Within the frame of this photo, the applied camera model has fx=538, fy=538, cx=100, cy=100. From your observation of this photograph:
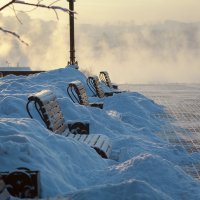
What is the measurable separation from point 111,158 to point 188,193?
7.31ft

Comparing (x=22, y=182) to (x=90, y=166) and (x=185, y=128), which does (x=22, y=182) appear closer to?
(x=90, y=166)

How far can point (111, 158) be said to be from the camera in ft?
24.9

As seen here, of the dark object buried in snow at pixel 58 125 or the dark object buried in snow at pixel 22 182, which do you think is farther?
the dark object buried in snow at pixel 58 125

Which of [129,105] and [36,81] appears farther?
[36,81]

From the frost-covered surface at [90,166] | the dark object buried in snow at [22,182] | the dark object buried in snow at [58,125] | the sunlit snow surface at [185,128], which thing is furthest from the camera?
the sunlit snow surface at [185,128]

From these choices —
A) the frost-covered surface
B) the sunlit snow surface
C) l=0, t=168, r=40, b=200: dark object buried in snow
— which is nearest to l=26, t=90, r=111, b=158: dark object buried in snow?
the frost-covered surface

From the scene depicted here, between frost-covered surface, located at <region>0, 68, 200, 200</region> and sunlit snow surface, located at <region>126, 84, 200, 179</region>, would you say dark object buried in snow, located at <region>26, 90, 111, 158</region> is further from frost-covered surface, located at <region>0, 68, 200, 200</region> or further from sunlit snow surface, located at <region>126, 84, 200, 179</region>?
sunlit snow surface, located at <region>126, 84, 200, 179</region>

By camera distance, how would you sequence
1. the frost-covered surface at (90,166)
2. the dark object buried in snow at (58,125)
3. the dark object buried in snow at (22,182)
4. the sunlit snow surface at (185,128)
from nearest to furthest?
the frost-covered surface at (90,166)
the dark object buried in snow at (22,182)
the dark object buried in snow at (58,125)
the sunlit snow surface at (185,128)

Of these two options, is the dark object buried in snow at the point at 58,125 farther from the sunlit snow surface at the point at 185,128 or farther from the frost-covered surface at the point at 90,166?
the sunlit snow surface at the point at 185,128

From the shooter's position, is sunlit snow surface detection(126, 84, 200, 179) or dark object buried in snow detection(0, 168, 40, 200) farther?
sunlit snow surface detection(126, 84, 200, 179)

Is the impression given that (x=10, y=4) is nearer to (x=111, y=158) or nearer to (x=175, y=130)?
(x=111, y=158)

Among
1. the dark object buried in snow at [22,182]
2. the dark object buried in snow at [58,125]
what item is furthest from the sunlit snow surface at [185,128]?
the dark object buried in snow at [22,182]

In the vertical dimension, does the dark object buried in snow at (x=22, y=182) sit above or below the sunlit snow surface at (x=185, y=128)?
above

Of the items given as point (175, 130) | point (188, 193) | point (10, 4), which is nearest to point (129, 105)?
point (175, 130)
